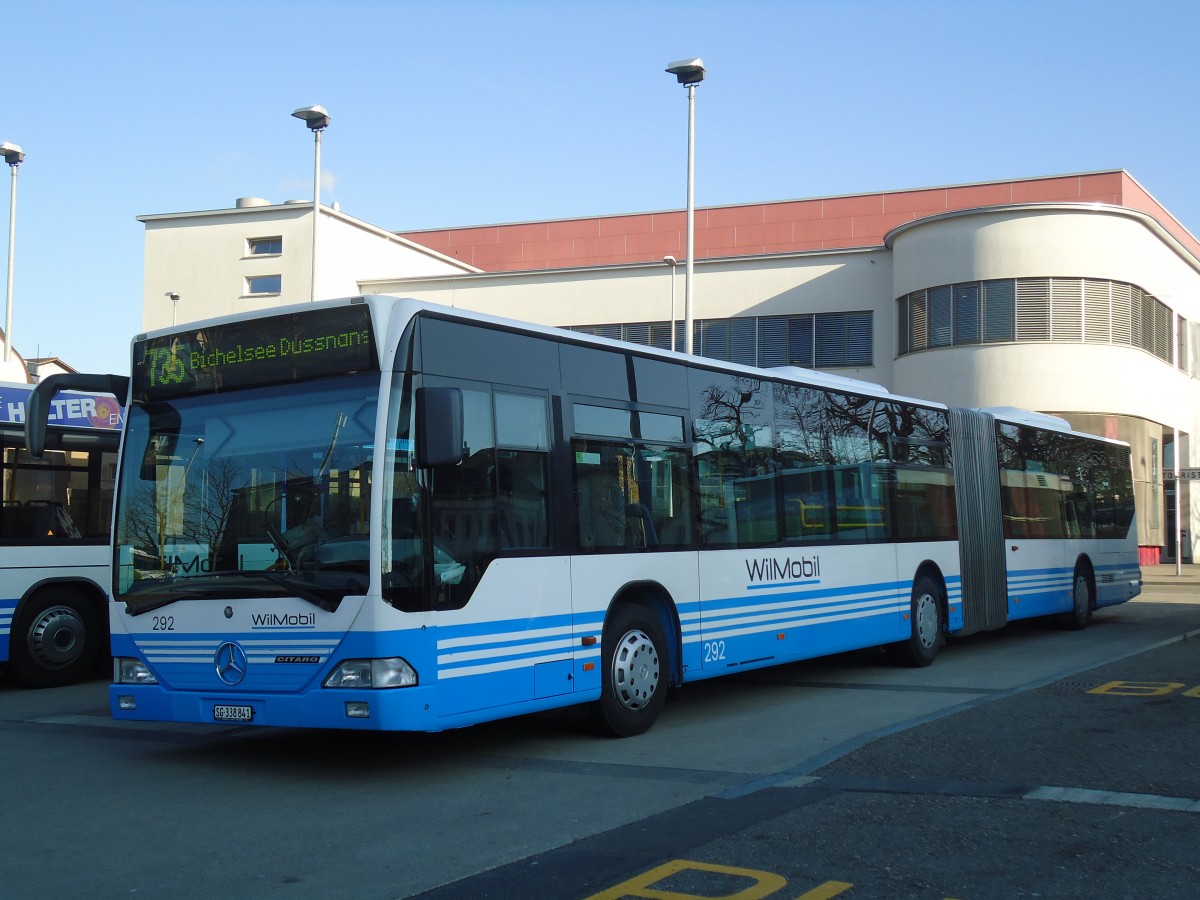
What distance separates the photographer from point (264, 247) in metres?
44.8

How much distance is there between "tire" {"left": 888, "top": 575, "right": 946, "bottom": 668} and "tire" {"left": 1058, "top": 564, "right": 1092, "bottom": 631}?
5170 mm

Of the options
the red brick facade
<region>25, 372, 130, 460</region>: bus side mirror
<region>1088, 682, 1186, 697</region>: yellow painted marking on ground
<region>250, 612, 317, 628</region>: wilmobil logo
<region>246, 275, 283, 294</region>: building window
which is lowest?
<region>1088, 682, 1186, 697</region>: yellow painted marking on ground

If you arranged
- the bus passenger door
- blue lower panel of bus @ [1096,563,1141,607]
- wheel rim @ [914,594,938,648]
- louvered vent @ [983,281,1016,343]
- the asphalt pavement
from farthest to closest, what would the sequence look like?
louvered vent @ [983,281,1016,343], blue lower panel of bus @ [1096,563,1141,607], wheel rim @ [914,594,938,648], the bus passenger door, the asphalt pavement

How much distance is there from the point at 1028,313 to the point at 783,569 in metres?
24.5

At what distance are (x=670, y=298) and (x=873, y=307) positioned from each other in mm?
6174

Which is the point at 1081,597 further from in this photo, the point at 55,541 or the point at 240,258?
the point at 240,258

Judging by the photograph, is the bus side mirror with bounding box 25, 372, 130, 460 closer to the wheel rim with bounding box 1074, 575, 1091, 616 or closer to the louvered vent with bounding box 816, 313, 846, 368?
the wheel rim with bounding box 1074, 575, 1091, 616

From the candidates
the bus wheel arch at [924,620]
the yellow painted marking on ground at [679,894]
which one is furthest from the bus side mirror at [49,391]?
the bus wheel arch at [924,620]

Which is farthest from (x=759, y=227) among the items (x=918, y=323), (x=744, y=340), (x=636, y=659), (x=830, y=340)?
(x=636, y=659)

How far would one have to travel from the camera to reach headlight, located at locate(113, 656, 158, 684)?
876cm

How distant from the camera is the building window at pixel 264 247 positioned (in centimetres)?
4453

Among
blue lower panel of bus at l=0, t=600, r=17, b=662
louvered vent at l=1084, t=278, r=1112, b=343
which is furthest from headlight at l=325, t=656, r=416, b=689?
louvered vent at l=1084, t=278, r=1112, b=343

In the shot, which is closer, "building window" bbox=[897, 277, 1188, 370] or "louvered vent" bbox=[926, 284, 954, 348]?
"building window" bbox=[897, 277, 1188, 370]

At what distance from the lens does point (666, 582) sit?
10.3 m
